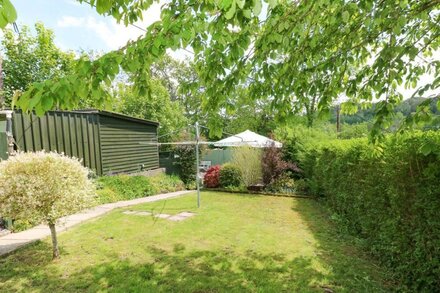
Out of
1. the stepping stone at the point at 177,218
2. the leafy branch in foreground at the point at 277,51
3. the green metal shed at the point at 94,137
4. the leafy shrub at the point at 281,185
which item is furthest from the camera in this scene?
the leafy shrub at the point at 281,185

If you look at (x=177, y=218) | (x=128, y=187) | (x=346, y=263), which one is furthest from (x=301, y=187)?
(x=346, y=263)

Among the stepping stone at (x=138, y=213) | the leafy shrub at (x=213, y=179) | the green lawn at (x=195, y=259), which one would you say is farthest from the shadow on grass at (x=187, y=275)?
the leafy shrub at (x=213, y=179)

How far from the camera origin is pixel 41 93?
1519 mm

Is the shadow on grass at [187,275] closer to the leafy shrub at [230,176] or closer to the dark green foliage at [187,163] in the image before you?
the leafy shrub at [230,176]

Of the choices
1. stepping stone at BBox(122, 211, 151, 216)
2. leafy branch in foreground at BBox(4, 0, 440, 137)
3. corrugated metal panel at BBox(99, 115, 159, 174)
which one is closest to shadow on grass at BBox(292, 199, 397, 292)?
leafy branch in foreground at BBox(4, 0, 440, 137)

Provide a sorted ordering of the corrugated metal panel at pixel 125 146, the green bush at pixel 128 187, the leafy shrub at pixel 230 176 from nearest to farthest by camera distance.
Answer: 1. the green bush at pixel 128 187
2. the corrugated metal panel at pixel 125 146
3. the leafy shrub at pixel 230 176

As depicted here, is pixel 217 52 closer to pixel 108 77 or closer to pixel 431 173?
pixel 108 77

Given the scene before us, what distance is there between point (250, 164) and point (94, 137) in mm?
5975

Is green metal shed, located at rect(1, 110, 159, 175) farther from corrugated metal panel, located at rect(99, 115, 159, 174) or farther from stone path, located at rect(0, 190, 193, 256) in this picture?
stone path, located at rect(0, 190, 193, 256)

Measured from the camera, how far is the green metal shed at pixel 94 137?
7.27 metres

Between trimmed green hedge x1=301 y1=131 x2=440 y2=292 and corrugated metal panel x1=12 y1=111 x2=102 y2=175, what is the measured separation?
23.5 ft

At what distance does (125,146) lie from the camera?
37.2ft

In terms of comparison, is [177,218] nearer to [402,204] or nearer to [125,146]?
[402,204]

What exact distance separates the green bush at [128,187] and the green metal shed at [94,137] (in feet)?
3.07
